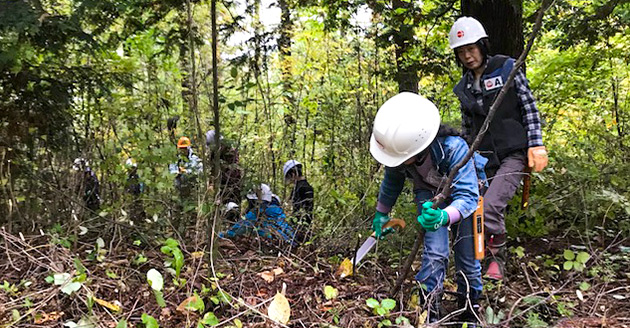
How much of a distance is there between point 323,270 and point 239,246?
87cm

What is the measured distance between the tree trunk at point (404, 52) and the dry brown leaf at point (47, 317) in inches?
162

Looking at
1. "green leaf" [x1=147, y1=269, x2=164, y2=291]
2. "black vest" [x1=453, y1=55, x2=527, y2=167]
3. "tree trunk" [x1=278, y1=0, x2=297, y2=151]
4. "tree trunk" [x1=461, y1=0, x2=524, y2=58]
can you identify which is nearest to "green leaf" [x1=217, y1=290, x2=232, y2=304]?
"green leaf" [x1=147, y1=269, x2=164, y2=291]

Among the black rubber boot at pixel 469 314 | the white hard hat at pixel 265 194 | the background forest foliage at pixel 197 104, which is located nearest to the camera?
the black rubber boot at pixel 469 314

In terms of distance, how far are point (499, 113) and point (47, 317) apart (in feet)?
11.5

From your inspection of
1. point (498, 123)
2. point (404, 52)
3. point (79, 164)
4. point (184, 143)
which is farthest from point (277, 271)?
point (404, 52)

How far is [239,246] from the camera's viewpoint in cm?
431

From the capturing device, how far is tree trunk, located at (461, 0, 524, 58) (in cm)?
537

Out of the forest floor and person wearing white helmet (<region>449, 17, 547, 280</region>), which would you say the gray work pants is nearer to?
person wearing white helmet (<region>449, 17, 547, 280</region>)

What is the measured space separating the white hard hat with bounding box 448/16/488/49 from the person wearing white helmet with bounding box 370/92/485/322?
104cm

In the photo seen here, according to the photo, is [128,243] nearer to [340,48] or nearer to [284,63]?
[284,63]

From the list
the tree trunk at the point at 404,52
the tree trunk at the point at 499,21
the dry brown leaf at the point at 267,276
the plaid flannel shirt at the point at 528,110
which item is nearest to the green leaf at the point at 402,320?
the dry brown leaf at the point at 267,276

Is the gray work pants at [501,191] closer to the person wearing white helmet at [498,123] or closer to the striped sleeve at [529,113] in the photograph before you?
the person wearing white helmet at [498,123]

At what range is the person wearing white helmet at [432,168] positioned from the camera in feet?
9.84

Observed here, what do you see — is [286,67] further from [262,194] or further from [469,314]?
[469,314]
